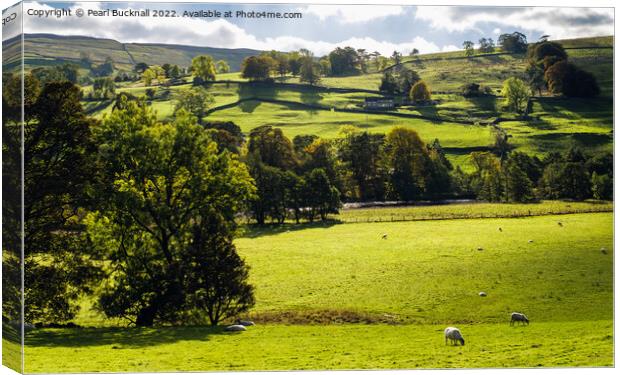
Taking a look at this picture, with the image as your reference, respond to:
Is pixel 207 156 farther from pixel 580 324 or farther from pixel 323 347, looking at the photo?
pixel 580 324

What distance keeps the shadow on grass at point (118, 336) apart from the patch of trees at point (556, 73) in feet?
42.7

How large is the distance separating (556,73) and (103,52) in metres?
14.5

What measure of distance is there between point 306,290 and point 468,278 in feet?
16.7

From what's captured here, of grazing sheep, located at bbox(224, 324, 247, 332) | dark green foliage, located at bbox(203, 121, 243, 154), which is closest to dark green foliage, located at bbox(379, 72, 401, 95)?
dark green foliage, located at bbox(203, 121, 243, 154)

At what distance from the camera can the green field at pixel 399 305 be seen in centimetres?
2220

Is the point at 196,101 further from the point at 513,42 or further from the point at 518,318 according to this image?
the point at 518,318

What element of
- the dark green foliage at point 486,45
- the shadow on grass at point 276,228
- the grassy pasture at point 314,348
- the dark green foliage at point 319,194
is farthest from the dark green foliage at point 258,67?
the grassy pasture at point 314,348

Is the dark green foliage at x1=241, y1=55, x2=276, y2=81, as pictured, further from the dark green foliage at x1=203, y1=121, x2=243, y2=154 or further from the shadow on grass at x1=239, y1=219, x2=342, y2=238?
the shadow on grass at x1=239, y1=219, x2=342, y2=238

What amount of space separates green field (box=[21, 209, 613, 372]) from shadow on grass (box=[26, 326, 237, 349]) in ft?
0.18

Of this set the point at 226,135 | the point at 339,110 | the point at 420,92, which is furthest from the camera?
the point at 420,92

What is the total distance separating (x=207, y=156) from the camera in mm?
24453

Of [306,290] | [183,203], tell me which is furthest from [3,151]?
[306,290]

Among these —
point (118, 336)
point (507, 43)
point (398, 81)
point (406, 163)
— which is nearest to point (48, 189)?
point (118, 336)

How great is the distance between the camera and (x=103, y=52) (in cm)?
2384
